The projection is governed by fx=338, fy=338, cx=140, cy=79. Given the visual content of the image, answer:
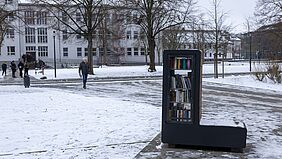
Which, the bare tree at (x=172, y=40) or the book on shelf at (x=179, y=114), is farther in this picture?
the bare tree at (x=172, y=40)

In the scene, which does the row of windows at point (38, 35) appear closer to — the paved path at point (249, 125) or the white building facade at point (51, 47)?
the white building facade at point (51, 47)

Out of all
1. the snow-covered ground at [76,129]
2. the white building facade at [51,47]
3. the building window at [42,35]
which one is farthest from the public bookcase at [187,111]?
the building window at [42,35]

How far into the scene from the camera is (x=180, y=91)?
7.34 m

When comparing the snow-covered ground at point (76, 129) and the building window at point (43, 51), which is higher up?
the building window at point (43, 51)

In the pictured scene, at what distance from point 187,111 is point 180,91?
18.1 inches

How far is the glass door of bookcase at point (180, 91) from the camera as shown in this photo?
23.9 feet

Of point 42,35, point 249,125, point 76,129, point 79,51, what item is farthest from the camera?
point 79,51

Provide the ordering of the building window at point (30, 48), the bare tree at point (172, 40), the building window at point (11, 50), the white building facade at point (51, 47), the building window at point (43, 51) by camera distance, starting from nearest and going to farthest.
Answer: the bare tree at point (172, 40)
the white building facade at point (51, 47)
the building window at point (11, 50)
the building window at point (30, 48)
the building window at point (43, 51)

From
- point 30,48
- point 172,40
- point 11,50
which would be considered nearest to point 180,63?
point 172,40

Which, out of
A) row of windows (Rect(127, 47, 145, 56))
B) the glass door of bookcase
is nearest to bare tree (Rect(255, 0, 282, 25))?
the glass door of bookcase

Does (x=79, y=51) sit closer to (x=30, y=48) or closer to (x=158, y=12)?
(x=30, y=48)

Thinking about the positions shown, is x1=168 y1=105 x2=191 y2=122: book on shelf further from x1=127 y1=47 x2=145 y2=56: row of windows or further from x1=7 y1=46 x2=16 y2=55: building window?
x1=127 y1=47 x2=145 y2=56: row of windows

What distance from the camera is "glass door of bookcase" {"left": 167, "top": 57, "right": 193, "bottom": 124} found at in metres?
7.29

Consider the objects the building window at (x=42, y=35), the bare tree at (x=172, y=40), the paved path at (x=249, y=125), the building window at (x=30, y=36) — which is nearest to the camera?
the paved path at (x=249, y=125)
